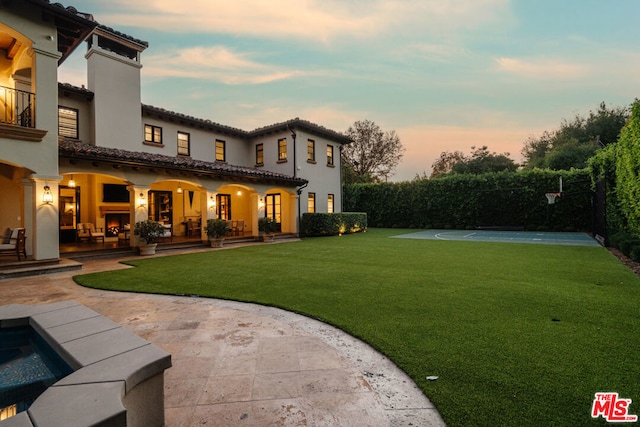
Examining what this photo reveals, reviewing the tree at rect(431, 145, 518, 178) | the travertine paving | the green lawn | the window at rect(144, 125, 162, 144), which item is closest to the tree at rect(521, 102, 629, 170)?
the tree at rect(431, 145, 518, 178)

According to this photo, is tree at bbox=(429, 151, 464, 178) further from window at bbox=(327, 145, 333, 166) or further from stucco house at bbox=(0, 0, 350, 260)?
stucco house at bbox=(0, 0, 350, 260)

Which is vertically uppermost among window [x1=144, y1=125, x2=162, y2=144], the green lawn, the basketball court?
window [x1=144, y1=125, x2=162, y2=144]

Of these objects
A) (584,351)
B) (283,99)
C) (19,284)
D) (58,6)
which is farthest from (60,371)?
(283,99)

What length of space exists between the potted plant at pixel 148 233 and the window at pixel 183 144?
250 inches

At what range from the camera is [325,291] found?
5.81m

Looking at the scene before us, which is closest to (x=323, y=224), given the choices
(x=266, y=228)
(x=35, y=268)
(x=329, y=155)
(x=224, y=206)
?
(x=266, y=228)

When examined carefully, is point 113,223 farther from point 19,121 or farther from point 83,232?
point 19,121

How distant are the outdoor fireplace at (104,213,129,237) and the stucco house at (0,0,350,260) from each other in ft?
0.17

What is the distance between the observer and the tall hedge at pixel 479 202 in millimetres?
19422

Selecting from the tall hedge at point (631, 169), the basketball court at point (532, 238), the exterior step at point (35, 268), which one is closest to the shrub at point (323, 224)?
the basketball court at point (532, 238)

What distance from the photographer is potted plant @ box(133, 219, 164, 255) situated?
434 inches

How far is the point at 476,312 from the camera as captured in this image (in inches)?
175

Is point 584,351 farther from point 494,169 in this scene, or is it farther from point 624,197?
point 494,169

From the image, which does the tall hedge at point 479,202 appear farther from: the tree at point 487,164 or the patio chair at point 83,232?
the patio chair at point 83,232
